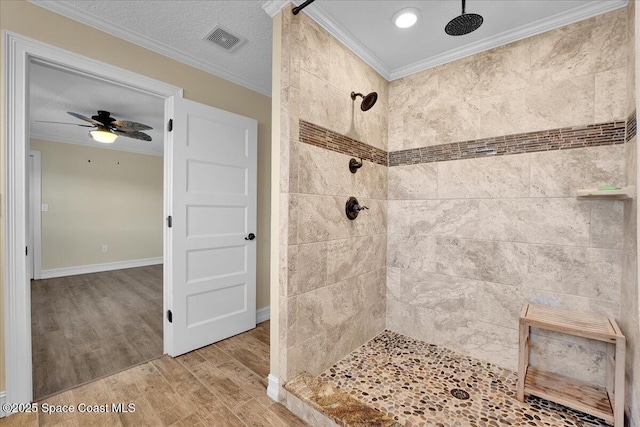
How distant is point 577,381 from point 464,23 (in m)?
2.29

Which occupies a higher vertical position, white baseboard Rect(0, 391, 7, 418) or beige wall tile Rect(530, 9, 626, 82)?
beige wall tile Rect(530, 9, 626, 82)

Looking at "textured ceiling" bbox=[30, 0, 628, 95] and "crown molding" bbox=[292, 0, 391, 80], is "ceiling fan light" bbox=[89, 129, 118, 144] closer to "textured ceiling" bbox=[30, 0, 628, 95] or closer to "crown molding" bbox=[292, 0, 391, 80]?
"textured ceiling" bbox=[30, 0, 628, 95]

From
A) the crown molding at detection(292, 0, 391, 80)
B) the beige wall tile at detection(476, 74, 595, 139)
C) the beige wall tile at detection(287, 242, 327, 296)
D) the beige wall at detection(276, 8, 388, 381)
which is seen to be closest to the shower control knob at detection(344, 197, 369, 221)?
the beige wall at detection(276, 8, 388, 381)

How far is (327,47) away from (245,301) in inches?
92.0

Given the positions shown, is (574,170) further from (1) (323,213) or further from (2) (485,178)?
(1) (323,213)

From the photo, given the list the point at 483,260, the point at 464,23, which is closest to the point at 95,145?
the point at 464,23

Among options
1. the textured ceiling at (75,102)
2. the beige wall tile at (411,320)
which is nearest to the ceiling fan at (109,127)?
the textured ceiling at (75,102)

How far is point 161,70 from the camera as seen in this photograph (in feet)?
7.48

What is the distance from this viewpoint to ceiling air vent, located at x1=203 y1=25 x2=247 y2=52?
2.07m

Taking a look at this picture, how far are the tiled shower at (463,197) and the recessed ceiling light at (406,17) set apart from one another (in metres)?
0.43

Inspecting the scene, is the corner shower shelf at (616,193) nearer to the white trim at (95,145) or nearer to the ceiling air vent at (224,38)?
the ceiling air vent at (224,38)

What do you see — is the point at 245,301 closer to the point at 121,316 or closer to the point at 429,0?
the point at 121,316

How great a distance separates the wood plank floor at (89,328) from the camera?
2.06 metres

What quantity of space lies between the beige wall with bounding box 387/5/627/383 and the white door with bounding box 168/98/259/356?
4.60ft
